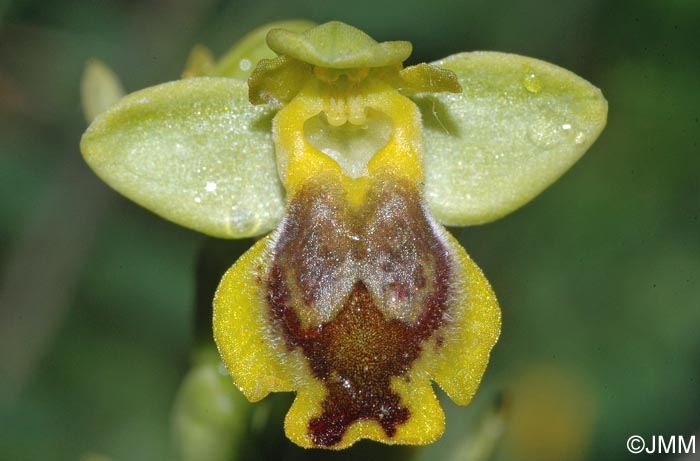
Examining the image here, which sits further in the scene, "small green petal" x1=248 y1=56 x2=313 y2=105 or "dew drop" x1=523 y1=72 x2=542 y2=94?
"dew drop" x1=523 y1=72 x2=542 y2=94

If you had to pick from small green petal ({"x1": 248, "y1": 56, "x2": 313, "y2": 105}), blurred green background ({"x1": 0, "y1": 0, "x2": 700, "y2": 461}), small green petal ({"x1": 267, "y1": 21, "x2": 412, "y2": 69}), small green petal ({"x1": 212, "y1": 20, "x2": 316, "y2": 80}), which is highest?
small green petal ({"x1": 267, "y1": 21, "x2": 412, "y2": 69})

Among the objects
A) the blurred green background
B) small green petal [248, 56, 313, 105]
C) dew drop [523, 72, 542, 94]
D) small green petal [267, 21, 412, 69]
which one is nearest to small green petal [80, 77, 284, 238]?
small green petal [248, 56, 313, 105]

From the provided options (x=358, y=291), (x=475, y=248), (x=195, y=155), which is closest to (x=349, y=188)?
(x=358, y=291)

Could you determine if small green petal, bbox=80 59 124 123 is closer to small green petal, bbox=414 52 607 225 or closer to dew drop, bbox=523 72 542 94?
small green petal, bbox=414 52 607 225

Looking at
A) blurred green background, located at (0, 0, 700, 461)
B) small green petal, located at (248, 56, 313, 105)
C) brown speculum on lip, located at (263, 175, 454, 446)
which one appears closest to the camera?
brown speculum on lip, located at (263, 175, 454, 446)

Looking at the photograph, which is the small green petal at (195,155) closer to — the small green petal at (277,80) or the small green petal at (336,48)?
the small green petal at (277,80)

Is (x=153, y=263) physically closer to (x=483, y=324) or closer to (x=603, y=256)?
(x=603, y=256)

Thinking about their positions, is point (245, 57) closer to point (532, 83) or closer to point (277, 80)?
point (277, 80)
